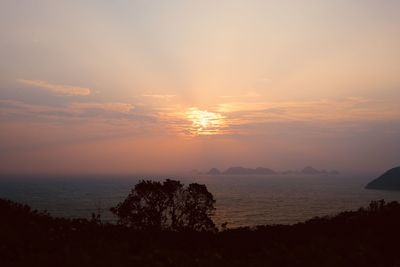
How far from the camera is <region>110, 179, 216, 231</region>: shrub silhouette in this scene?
38.2 m

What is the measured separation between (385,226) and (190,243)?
24.7ft

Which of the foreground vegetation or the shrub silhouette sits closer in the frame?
the foreground vegetation

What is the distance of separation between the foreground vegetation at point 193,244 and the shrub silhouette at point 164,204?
21183 mm

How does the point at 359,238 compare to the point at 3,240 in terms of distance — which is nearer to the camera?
the point at 3,240

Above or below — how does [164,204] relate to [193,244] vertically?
below

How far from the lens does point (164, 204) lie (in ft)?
128

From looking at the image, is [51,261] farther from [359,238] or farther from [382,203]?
[382,203]

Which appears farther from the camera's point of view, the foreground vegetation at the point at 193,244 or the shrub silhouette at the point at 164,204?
the shrub silhouette at the point at 164,204

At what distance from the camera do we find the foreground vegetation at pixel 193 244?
10625 mm

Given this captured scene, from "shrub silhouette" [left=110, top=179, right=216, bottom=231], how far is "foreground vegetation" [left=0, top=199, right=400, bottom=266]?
69.5ft

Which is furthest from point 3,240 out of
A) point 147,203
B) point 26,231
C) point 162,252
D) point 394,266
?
point 147,203

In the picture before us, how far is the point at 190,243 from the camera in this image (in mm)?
14367

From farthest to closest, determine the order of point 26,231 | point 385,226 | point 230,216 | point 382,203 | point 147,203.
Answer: point 230,216 → point 147,203 → point 382,203 → point 385,226 → point 26,231

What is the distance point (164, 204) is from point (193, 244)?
25.1 m
